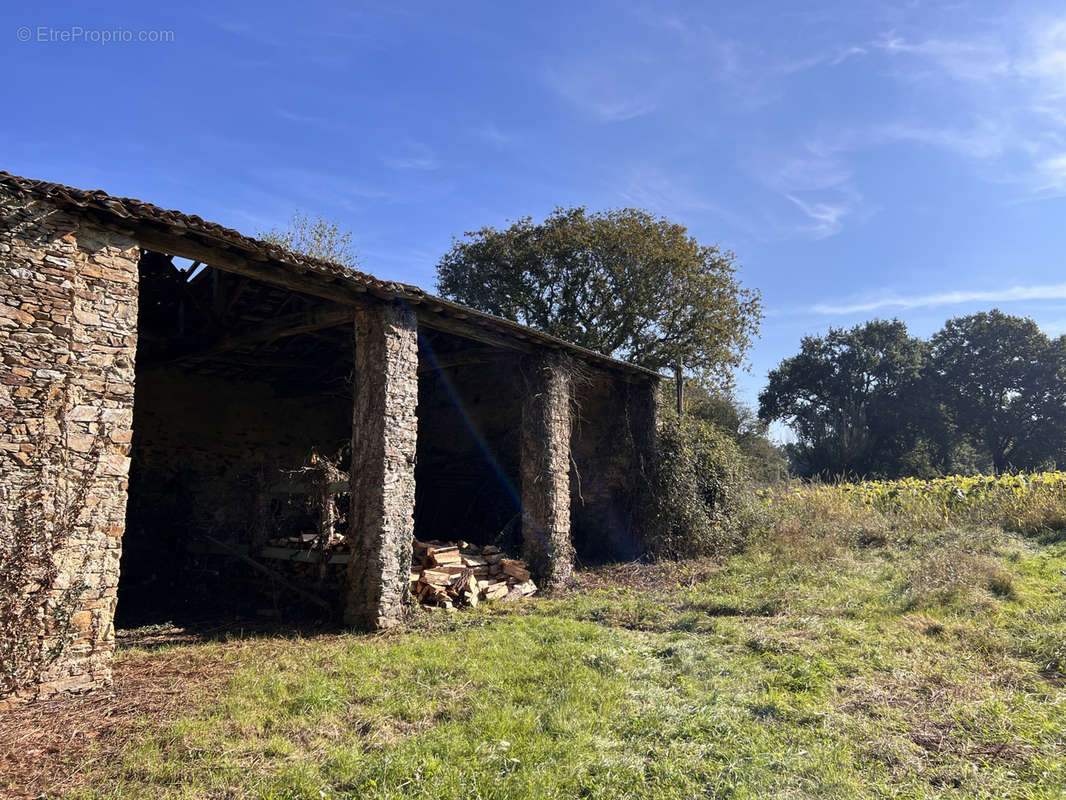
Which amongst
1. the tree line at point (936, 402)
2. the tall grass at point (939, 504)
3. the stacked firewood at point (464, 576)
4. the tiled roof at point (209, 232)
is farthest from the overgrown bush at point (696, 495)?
the tree line at point (936, 402)

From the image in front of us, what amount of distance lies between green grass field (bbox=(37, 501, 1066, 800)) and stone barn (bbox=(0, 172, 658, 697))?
1225mm

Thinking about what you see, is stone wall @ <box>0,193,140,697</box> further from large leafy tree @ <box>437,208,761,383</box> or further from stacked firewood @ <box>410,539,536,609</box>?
large leafy tree @ <box>437,208,761,383</box>

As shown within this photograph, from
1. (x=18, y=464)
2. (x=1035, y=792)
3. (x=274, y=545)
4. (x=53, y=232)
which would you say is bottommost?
(x=1035, y=792)

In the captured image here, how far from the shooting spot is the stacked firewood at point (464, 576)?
819 centimetres

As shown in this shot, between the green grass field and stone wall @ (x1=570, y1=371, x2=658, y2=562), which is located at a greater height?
stone wall @ (x1=570, y1=371, x2=658, y2=562)

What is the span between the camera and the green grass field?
3620 mm

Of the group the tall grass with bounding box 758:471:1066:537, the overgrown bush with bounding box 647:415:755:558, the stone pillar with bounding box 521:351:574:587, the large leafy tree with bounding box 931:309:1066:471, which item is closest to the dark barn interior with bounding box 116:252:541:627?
the stone pillar with bounding box 521:351:574:587

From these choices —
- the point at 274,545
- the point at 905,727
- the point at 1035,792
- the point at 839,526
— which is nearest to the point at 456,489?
the point at 274,545

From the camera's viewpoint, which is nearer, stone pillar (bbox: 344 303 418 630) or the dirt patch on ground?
the dirt patch on ground

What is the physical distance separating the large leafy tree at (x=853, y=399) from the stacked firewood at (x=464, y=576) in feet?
86.3

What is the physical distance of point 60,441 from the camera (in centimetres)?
498

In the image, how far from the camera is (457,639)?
6621mm

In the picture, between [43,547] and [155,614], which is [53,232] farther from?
[155,614]

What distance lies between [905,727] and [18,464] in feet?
21.6
